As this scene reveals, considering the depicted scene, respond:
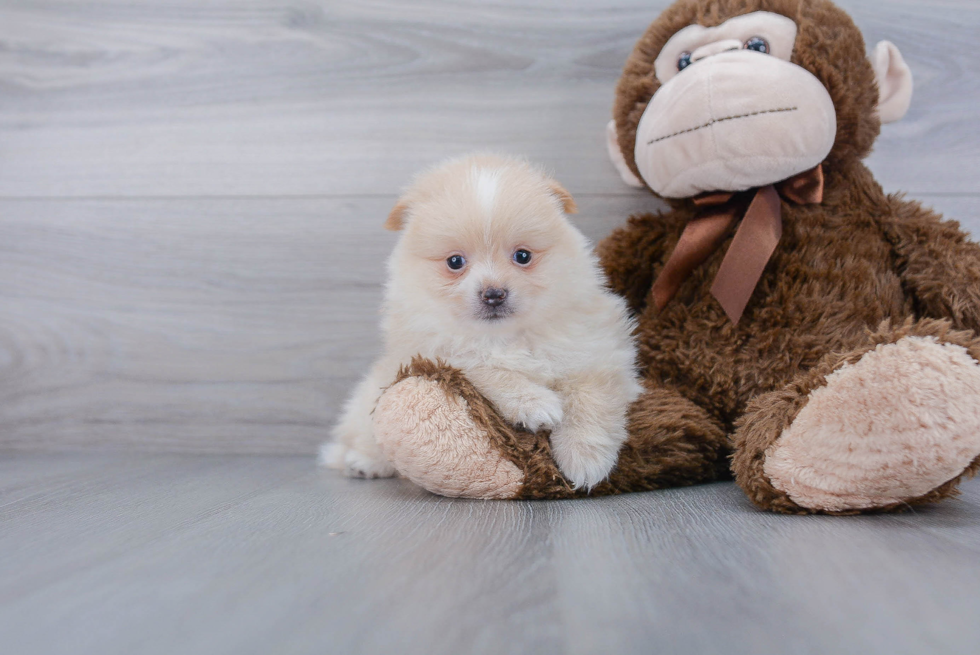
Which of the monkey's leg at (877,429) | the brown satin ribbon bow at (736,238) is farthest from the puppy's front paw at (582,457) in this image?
the brown satin ribbon bow at (736,238)

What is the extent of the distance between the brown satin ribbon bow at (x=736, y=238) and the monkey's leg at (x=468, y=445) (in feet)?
0.75

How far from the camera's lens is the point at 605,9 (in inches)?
49.3

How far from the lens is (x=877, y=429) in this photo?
26.9 inches

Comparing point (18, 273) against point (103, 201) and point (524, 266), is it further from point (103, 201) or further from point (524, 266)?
point (524, 266)

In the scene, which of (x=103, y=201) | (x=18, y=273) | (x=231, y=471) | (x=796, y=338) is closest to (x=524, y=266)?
(x=796, y=338)

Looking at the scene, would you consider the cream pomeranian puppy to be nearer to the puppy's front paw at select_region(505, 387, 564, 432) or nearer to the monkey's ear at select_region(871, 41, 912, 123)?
the puppy's front paw at select_region(505, 387, 564, 432)

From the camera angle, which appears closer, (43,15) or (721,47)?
(721,47)

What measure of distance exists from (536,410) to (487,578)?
0.28 m

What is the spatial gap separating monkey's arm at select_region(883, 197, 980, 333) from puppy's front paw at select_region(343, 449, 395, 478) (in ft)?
2.65

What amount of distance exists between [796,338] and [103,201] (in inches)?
50.6

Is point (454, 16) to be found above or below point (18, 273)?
above

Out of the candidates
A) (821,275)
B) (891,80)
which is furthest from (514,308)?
(891,80)

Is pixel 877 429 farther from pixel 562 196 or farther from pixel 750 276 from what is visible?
pixel 562 196

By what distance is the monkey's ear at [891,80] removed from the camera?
1.00m
